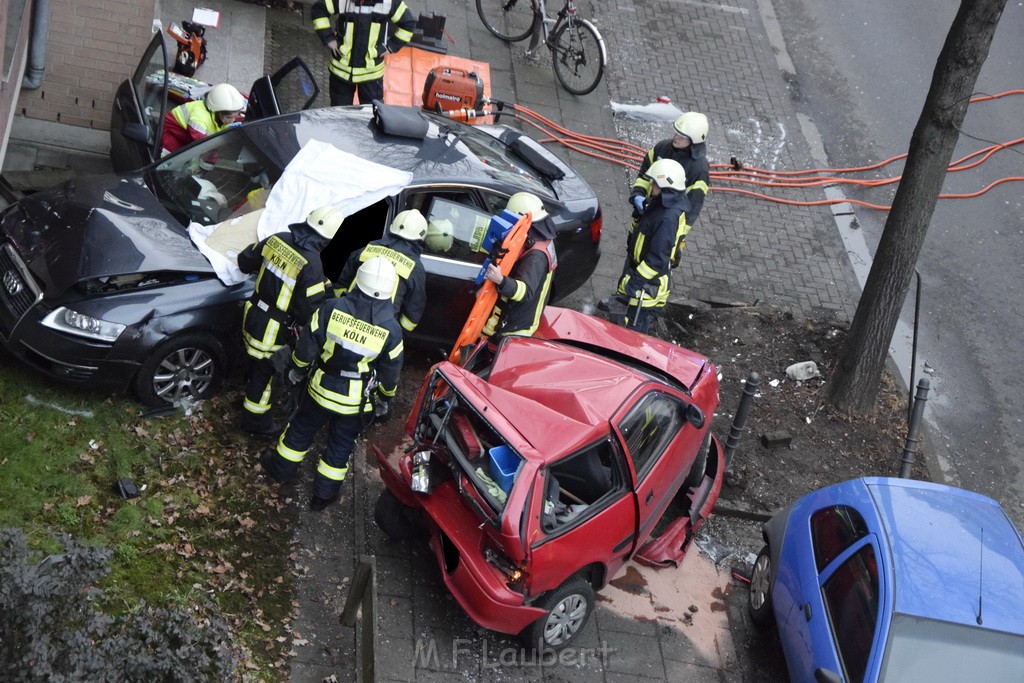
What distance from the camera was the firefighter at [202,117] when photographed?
28.0 ft

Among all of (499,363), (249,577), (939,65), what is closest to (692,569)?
(499,363)

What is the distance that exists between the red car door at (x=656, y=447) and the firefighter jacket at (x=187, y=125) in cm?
411

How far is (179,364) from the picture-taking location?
24.1 ft

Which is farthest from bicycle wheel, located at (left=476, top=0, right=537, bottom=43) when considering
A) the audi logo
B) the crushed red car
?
the audi logo

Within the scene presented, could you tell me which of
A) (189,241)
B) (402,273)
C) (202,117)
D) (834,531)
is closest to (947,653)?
(834,531)

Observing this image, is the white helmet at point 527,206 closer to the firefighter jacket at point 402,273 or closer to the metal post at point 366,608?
the firefighter jacket at point 402,273

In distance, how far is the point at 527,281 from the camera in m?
7.76

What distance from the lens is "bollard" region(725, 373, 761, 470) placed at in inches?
314

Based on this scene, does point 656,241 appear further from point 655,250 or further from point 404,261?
point 404,261

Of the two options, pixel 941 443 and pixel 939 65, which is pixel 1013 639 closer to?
pixel 941 443

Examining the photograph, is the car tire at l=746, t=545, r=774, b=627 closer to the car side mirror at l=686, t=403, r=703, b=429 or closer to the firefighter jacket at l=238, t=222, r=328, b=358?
the car side mirror at l=686, t=403, r=703, b=429

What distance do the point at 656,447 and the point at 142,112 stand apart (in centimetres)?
462

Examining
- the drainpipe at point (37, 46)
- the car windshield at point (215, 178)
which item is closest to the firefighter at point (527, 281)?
the car windshield at point (215, 178)

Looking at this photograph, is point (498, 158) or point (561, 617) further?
point (498, 158)
